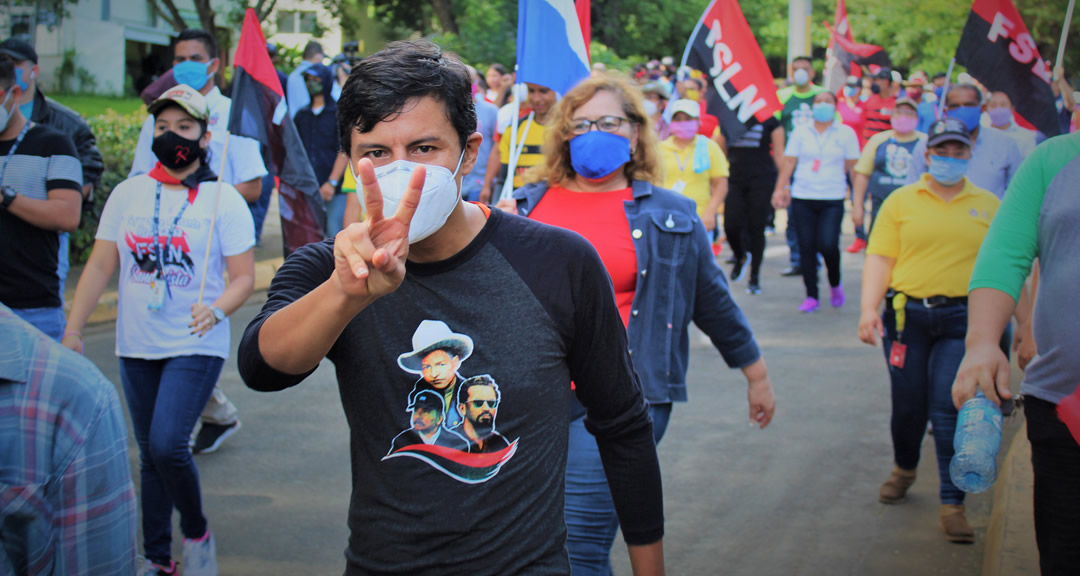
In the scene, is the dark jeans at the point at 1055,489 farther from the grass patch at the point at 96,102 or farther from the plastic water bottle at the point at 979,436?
the grass patch at the point at 96,102

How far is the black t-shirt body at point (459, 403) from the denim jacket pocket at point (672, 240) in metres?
1.67

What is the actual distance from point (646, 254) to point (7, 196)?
2869 mm

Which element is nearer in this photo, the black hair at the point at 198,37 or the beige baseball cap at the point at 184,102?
the beige baseball cap at the point at 184,102

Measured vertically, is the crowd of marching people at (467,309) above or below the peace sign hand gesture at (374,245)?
below

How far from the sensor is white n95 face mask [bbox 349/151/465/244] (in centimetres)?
214

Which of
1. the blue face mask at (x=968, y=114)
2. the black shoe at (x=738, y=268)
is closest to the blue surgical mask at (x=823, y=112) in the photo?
the black shoe at (x=738, y=268)

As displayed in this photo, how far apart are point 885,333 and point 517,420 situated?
4006mm

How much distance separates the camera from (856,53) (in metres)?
19.8

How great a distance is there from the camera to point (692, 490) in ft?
18.8

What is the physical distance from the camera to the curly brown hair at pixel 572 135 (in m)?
4.32

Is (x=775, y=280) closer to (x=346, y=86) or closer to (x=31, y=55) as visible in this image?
(x=31, y=55)

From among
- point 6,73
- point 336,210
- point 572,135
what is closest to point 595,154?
point 572,135

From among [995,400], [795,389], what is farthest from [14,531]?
[795,389]

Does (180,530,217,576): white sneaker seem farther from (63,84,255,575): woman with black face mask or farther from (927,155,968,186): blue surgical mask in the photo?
(927,155,968,186): blue surgical mask
